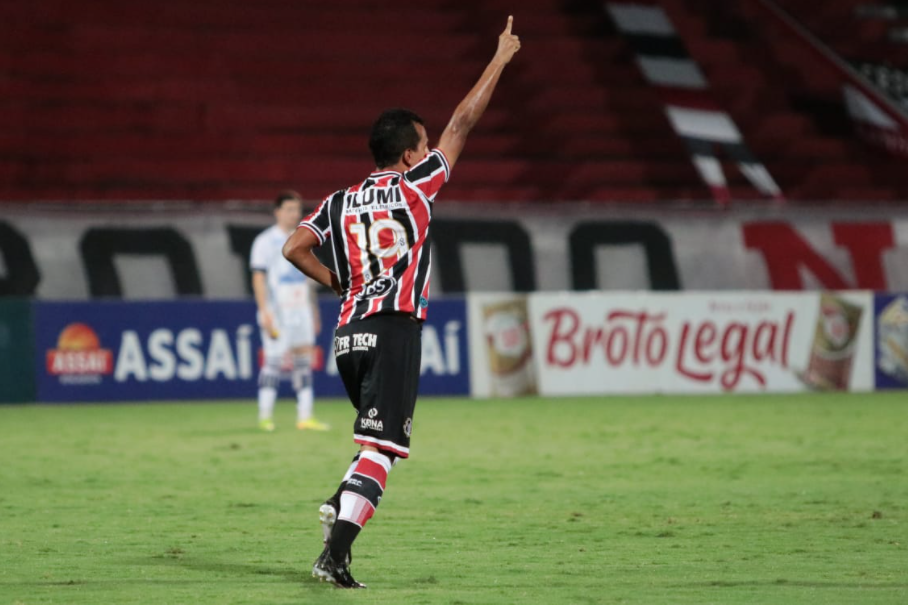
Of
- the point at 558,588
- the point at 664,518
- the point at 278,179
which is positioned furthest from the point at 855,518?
the point at 278,179

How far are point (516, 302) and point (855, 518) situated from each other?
407 inches

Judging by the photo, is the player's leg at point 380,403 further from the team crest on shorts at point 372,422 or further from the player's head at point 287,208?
the player's head at point 287,208

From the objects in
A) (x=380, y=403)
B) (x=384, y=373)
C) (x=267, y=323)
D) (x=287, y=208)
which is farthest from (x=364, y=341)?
(x=267, y=323)

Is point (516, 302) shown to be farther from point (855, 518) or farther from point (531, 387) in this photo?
point (855, 518)

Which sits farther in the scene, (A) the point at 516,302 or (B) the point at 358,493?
(A) the point at 516,302

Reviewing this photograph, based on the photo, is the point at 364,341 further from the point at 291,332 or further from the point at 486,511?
the point at 291,332

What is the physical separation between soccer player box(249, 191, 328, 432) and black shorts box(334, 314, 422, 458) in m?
7.32

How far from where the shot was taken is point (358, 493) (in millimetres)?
6062

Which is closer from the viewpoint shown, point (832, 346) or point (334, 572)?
point (334, 572)

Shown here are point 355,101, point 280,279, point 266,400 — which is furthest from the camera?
point 355,101

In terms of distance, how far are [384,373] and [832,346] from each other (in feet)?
44.3

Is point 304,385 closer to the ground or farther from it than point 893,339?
farther from it

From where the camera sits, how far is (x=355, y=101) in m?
23.2

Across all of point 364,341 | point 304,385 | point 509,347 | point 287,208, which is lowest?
point 509,347
